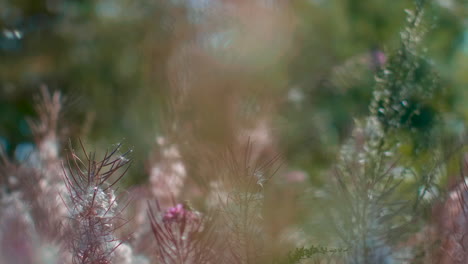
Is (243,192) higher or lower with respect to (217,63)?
lower

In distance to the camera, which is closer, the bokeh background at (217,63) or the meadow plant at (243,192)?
the meadow plant at (243,192)

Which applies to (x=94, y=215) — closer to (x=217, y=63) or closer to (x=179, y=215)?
(x=179, y=215)

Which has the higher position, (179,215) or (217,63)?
(217,63)

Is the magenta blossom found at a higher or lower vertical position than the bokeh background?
lower

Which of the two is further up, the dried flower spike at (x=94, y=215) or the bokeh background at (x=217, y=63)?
the bokeh background at (x=217, y=63)

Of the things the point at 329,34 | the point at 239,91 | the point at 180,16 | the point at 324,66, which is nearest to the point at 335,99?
the point at 324,66

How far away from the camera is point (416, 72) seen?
2.24 ft

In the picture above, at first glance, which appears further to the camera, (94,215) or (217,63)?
(217,63)

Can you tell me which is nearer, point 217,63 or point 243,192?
point 243,192

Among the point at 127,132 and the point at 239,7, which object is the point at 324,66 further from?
the point at 239,7

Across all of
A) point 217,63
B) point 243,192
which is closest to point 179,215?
point 243,192

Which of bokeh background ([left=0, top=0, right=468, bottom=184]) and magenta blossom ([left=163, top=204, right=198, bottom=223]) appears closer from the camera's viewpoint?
magenta blossom ([left=163, top=204, right=198, bottom=223])

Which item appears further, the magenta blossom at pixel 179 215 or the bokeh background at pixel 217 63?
the bokeh background at pixel 217 63

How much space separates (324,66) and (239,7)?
895mm
